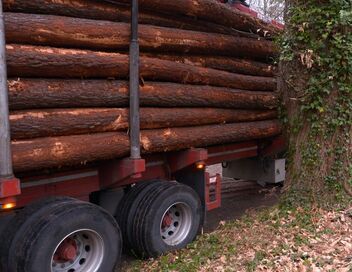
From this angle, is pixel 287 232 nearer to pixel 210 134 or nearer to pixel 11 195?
pixel 210 134

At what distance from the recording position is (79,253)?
4.90 metres

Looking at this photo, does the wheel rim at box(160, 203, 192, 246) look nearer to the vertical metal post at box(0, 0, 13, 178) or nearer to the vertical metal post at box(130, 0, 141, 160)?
the vertical metal post at box(130, 0, 141, 160)

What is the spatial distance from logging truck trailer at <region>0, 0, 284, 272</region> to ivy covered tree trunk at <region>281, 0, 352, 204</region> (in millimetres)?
1443

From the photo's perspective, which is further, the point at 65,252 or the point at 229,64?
the point at 229,64

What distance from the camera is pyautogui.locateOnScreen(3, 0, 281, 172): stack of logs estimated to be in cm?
459

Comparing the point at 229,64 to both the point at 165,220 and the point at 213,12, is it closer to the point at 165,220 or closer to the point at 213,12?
the point at 213,12

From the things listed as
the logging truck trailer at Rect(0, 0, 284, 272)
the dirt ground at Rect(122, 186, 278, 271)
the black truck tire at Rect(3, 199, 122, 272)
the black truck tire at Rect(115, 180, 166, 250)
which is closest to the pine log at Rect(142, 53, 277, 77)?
the logging truck trailer at Rect(0, 0, 284, 272)

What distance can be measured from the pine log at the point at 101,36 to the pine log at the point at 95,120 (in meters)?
0.75

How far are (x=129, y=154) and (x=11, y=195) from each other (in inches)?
67.3

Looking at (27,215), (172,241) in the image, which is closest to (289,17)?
(172,241)

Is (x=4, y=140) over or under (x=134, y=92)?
under

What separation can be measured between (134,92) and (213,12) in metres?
2.32

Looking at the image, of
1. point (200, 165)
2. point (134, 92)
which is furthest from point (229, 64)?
point (134, 92)

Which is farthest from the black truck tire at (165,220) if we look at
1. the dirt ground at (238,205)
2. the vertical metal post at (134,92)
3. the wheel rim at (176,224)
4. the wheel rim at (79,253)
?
the dirt ground at (238,205)
